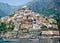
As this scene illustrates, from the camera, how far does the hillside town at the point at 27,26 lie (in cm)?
1667

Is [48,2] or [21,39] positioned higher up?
[48,2]

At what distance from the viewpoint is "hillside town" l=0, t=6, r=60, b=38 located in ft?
54.7

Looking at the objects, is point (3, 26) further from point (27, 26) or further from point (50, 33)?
point (50, 33)

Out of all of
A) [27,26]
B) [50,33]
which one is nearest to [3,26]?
[27,26]

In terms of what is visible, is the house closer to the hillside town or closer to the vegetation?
the hillside town

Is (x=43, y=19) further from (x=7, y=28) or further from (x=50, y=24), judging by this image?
(x=7, y=28)

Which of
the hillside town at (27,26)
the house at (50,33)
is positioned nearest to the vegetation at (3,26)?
the hillside town at (27,26)

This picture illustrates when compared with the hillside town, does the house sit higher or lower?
lower

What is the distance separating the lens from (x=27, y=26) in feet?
55.6

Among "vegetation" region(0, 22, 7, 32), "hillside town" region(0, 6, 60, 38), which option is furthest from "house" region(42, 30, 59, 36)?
"vegetation" region(0, 22, 7, 32)

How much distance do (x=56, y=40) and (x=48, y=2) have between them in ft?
5.45

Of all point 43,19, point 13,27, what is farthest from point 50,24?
point 13,27

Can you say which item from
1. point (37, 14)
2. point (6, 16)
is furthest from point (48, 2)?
point (6, 16)

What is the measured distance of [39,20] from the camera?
1702 cm
